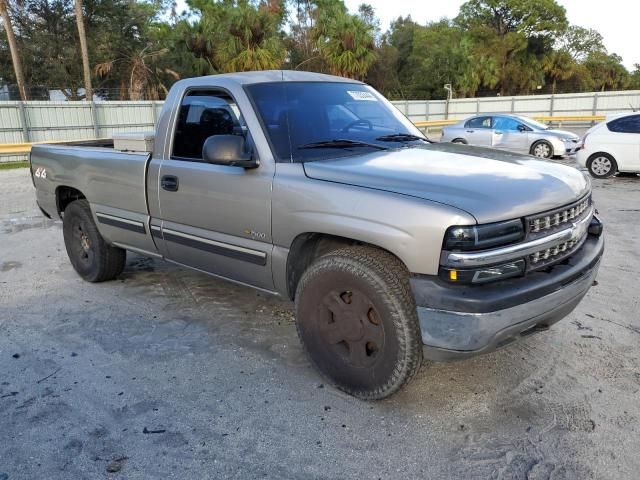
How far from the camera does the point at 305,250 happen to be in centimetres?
344

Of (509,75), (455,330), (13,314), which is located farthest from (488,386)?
(509,75)

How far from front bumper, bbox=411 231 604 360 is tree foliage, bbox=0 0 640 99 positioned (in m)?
26.9

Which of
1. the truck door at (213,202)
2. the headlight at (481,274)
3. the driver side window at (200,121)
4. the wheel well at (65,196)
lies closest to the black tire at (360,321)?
the headlight at (481,274)

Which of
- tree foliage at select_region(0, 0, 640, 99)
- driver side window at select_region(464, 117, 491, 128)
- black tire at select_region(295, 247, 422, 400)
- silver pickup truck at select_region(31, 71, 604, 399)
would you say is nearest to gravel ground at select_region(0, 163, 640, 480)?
black tire at select_region(295, 247, 422, 400)

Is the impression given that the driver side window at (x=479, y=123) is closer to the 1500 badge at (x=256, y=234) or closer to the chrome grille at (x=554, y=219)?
the chrome grille at (x=554, y=219)

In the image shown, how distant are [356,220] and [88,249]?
349cm

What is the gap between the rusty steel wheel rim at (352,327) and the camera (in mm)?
3005

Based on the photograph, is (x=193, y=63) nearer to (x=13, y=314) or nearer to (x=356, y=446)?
(x=13, y=314)

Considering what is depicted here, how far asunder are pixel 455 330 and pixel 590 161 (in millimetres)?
10736

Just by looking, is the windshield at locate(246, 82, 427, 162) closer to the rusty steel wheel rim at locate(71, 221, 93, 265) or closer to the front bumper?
the front bumper

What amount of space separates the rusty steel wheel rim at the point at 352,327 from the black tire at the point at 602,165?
34.4 ft

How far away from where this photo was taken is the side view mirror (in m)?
3.37

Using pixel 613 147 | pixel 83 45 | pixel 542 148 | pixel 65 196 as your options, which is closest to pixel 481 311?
pixel 65 196

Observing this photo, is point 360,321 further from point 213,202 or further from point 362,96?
point 362,96
